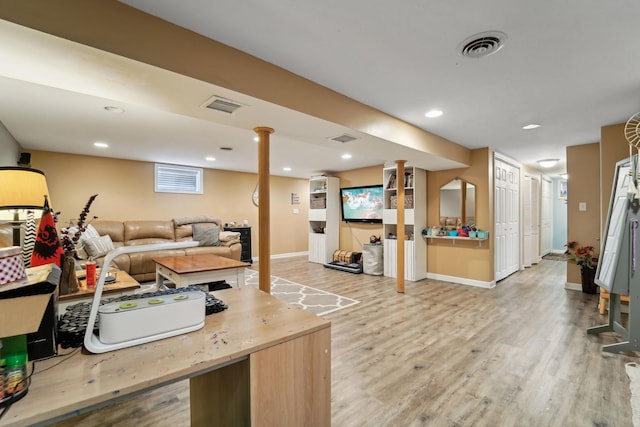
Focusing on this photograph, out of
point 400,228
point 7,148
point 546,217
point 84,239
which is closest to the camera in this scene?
point 7,148

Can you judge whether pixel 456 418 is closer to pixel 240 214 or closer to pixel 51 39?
pixel 51 39

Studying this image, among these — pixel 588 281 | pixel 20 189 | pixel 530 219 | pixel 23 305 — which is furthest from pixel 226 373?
pixel 530 219

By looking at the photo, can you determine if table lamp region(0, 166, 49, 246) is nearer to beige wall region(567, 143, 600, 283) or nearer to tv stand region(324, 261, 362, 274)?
tv stand region(324, 261, 362, 274)

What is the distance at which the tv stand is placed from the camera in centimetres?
580

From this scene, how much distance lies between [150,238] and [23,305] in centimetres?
546

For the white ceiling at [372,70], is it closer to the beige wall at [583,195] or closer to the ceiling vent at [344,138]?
the ceiling vent at [344,138]

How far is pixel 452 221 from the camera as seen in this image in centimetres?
509

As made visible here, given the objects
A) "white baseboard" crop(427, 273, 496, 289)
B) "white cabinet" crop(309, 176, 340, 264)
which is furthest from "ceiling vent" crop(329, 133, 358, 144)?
"white cabinet" crop(309, 176, 340, 264)

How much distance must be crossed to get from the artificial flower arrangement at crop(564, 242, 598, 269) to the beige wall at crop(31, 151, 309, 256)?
5.81m

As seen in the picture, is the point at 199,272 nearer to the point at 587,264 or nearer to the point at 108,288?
the point at 108,288

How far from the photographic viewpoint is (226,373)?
123 cm

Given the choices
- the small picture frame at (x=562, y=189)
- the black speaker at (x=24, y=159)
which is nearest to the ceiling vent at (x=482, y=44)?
the black speaker at (x=24, y=159)

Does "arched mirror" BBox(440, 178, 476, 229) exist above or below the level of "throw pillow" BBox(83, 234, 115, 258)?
above

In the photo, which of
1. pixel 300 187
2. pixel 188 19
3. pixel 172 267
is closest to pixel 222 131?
pixel 172 267
